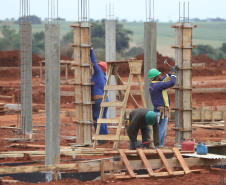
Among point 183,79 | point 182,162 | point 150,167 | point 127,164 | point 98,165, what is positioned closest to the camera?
point 98,165

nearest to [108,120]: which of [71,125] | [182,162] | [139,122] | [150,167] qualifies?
[139,122]

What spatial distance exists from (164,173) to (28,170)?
2505 mm

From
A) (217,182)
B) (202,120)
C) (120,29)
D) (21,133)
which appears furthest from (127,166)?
(120,29)

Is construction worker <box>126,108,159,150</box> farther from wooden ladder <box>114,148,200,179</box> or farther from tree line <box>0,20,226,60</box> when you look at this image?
tree line <box>0,20,226,60</box>

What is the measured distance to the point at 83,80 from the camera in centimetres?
1497

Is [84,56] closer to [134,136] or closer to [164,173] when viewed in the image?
[134,136]

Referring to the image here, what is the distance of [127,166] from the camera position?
11.1 metres

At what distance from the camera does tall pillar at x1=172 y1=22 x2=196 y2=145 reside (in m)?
14.5

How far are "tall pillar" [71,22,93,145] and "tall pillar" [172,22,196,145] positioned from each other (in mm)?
2099

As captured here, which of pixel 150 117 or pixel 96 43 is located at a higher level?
pixel 96 43

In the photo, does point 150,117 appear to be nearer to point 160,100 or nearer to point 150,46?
point 160,100

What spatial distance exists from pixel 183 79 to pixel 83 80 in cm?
239

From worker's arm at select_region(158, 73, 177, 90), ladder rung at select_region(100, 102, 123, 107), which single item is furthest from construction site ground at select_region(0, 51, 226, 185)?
worker's arm at select_region(158, 73, 177, 90)

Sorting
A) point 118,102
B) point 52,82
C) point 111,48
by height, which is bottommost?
point 118,102
